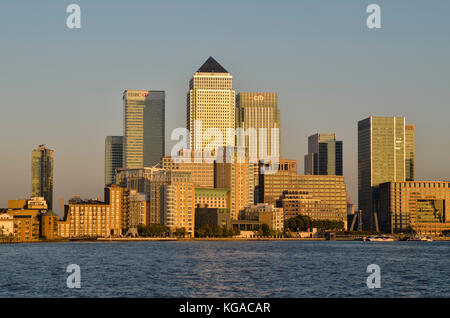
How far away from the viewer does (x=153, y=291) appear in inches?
2282
